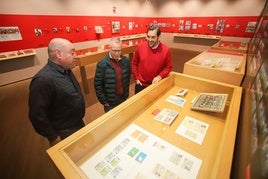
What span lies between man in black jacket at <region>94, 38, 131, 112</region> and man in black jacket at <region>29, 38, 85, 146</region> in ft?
1.31

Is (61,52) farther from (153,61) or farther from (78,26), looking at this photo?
(78,26)

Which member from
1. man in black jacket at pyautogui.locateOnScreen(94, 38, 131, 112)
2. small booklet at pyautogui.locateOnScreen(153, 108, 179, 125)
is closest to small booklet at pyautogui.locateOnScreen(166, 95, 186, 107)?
small booklet at pyautogui.locateOnScreen(153, 108, 179, 125)

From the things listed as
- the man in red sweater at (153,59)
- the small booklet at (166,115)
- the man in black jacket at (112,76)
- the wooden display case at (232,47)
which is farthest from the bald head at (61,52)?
the wooden display case at (232,47)

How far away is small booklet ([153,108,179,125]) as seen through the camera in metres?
1.28

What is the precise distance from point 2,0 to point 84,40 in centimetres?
257

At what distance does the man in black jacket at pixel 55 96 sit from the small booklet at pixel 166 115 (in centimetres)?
78

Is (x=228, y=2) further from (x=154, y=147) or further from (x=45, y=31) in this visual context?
(x=154, y=147)

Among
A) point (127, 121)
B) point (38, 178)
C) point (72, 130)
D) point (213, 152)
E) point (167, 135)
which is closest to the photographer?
point (213, 152)

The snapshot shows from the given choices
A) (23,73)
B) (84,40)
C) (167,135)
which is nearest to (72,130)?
(167,135)

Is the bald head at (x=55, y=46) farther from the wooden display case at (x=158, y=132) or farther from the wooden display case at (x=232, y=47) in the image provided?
the wooden display case at (x=232, y=47)

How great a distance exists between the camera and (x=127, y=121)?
128cm

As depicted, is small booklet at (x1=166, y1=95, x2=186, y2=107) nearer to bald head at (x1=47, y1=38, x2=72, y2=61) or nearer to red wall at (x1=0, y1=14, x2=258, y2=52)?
bald head at (x1=47, y1=38, x2=72, y2=61)

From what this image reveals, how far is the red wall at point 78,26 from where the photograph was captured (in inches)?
163

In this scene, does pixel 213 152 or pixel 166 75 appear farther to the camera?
pixel 166 75
